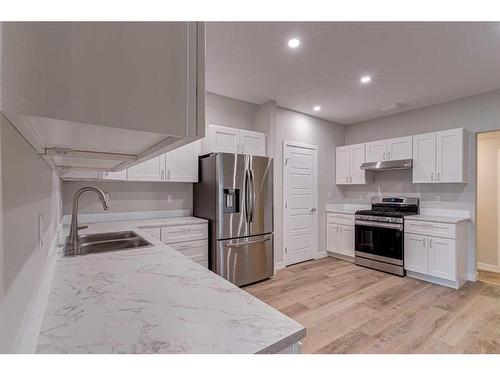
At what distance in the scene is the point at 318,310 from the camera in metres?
2.66

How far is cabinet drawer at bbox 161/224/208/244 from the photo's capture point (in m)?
2.85

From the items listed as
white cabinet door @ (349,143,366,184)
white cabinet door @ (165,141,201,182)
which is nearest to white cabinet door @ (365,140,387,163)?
white cabinet door @ (349,143,366,184)

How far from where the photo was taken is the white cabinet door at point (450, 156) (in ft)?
11.1

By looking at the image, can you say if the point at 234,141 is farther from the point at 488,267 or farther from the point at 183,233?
the point at 488,267

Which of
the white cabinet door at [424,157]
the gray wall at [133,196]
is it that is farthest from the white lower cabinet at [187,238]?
the white cabinet door at [424,157]

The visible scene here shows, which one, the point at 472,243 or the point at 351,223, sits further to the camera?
the point at 351,223

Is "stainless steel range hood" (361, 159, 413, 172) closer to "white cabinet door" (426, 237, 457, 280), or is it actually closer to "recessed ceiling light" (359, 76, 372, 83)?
"white cabinet door" (426, 237, 457, 280)

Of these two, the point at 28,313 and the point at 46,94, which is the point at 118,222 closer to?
the point at 28,313

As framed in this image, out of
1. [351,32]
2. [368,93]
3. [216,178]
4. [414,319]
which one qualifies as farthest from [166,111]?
[368,93]

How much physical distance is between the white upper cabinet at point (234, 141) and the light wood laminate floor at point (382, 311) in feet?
6.23

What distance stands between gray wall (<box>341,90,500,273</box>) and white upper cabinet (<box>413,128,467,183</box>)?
29 centimetres

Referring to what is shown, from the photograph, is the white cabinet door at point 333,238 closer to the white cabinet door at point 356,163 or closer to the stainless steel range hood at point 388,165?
the white cabinet door at point 356,163

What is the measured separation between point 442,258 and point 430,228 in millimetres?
403

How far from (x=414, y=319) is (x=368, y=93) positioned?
286cm
